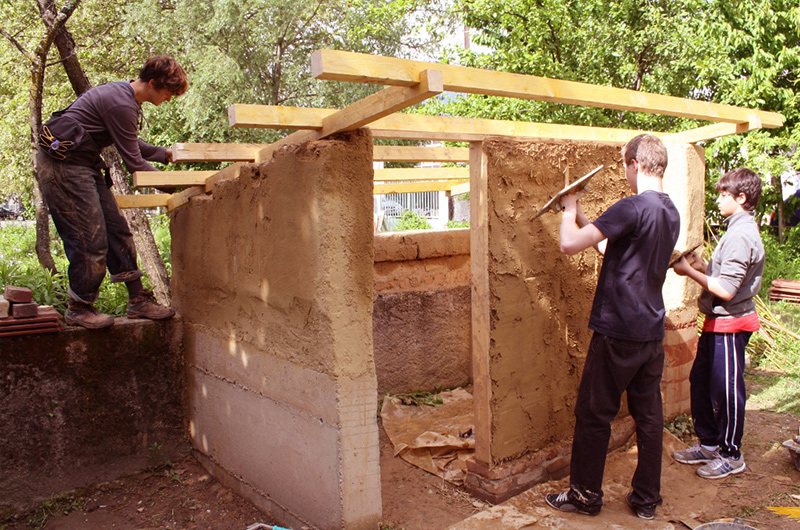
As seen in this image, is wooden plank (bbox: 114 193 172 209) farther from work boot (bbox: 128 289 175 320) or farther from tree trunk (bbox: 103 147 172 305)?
tree trunk (bbox: 103 147 172 305)

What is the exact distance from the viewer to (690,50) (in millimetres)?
8883

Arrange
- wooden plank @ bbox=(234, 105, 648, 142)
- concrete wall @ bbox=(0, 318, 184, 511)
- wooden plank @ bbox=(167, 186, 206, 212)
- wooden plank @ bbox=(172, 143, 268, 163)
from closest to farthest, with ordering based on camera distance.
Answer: wooden plank @ bbox=(234, 105, 648, 142) < wooden plank @ bbox=(172, 143, 268, 163) < concrete wall @ bbox=(0, 318, 184, 511) < wooden plank @ bbox=(167, 186, 206, 212)

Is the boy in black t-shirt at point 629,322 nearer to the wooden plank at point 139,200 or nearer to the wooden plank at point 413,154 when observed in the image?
the wooden plank at point 413,154

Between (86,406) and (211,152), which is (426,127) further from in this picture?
(86,406)

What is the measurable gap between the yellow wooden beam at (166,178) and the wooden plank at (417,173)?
1.94m

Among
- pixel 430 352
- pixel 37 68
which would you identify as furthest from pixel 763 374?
pixel 37 68

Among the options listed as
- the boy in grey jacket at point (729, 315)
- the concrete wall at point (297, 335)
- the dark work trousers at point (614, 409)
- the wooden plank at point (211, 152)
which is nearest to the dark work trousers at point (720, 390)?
the boy in grey jacket at point (729, 315)

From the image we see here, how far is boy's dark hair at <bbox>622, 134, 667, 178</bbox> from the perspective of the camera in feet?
9.77

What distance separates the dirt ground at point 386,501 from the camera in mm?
3447

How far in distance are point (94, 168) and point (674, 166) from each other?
399cm

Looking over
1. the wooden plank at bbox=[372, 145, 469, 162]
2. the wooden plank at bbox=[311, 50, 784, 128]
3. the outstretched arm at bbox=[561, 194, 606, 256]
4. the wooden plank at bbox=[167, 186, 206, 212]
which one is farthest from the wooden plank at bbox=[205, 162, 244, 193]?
the outstretched arm at bbox=[561, 194, 606, 256]

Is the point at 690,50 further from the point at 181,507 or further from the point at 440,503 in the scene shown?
the point at 181,507

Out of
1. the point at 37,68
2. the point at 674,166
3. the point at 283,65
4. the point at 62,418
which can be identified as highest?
the point at 283,65

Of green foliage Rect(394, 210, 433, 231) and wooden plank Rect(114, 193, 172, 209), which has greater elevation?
wooden plank Rect(114, 193, 172, 209)
